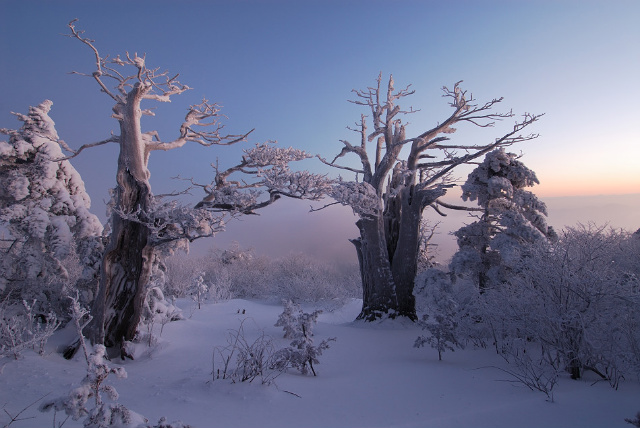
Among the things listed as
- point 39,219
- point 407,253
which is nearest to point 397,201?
point 407,253

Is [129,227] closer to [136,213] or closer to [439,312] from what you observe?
[136,213]

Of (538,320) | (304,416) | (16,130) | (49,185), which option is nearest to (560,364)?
(538,320)

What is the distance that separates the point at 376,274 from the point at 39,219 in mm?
9403

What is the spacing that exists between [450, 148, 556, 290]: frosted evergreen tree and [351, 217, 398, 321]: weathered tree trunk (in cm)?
246

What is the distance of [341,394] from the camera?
209 inches

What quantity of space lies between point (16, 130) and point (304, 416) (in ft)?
33.3

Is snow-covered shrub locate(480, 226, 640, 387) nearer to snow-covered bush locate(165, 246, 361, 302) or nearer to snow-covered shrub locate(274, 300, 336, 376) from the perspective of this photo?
snow-covered shrub locate(274, 300, 336, 376)

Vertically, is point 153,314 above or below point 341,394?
above

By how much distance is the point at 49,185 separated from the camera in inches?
380

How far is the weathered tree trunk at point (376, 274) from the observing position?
1202 cm

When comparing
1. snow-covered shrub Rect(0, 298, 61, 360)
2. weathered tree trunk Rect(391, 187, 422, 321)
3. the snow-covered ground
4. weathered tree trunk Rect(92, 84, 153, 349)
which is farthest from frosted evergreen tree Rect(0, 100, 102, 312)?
weathered tree trunk Rect(391, 187, 422, 321)

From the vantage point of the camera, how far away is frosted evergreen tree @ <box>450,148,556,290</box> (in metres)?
9.95

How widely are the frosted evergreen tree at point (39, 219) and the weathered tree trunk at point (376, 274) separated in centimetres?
776

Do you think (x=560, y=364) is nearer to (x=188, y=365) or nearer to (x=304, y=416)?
(x=304, y=416)
